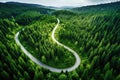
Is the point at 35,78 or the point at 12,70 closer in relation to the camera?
the point at 35,78

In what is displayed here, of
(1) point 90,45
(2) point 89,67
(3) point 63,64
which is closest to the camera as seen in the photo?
(2) point 89,67

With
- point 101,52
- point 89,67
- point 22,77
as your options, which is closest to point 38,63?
point 22,77

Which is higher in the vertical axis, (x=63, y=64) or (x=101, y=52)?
(x=101, y=52)

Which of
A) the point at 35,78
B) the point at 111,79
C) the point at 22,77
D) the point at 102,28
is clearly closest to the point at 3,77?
the point at 22,77

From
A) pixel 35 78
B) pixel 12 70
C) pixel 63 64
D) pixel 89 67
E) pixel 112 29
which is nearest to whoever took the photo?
pixel 35 78

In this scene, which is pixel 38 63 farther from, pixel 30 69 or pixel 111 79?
pixel 111 79

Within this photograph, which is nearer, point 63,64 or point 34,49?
point 63,64

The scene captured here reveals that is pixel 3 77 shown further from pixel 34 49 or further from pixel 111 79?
pixel 111 79

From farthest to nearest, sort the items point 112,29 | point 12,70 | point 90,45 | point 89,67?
1. point 112,29
2. point 90,45
3. point 89,67
4. point 12,70

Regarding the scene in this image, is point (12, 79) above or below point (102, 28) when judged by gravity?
below
